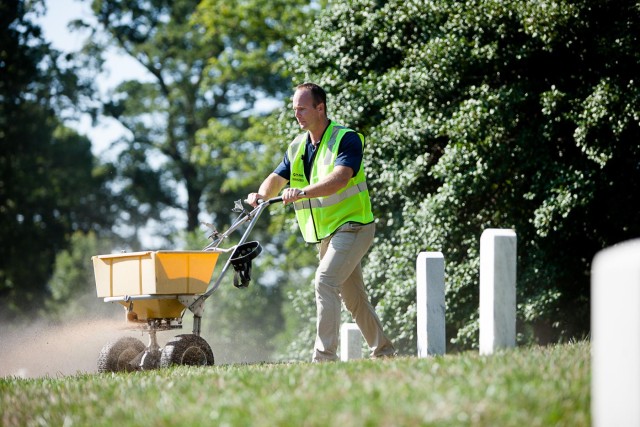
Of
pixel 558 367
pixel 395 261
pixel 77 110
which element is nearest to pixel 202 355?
pixel 558 367

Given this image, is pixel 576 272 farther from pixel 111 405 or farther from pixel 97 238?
pixel 97 238

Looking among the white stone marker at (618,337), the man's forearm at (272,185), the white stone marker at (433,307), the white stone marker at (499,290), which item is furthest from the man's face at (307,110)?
the white stone marker at (618,337)

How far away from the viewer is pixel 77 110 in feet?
122

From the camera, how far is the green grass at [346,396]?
475cm

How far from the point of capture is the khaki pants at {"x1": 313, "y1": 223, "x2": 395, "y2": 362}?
841 cm

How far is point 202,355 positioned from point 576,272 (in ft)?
26.9

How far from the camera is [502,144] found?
14836 mm

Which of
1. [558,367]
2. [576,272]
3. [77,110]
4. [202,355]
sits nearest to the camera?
[558,367]

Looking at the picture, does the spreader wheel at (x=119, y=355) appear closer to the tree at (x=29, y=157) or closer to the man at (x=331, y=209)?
the man at (x=331, y=209)

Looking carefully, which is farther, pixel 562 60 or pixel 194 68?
pixel 194 68

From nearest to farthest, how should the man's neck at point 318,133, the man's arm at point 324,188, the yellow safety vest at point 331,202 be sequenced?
1. the man's arm at point 324,188
2. the yellow safety vest at point 331,202
3. the man's neck at point 318,133

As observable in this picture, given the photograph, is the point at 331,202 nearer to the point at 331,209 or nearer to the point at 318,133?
the point at 331,209

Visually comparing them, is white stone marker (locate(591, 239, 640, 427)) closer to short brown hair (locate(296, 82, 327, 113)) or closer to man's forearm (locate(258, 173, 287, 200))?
short brown hair (locate(296, 82, 327, 113))

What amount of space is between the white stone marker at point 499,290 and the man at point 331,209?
1439 mm
